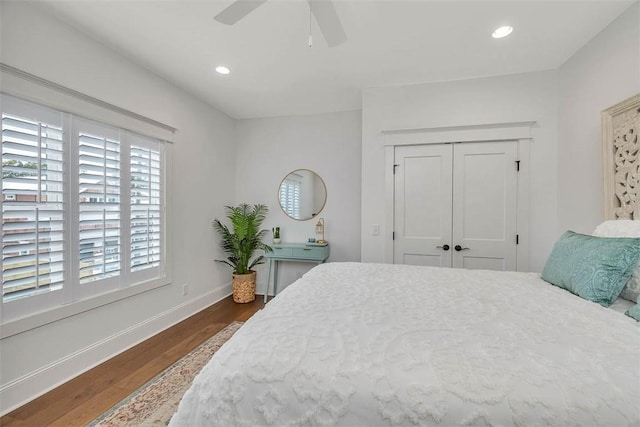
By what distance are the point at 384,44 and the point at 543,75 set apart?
1708 millimetres

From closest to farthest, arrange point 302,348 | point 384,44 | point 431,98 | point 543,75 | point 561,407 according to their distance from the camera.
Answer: point 561,407, point 302,348, point 384,44, point 543,75, point 431,98

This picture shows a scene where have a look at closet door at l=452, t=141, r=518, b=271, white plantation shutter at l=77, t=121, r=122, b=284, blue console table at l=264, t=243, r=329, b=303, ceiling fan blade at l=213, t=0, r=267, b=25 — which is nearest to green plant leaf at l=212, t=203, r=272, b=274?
blue console table at l=264, t=243, r=329, b=303

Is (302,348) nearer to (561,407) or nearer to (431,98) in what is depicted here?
(561,407)

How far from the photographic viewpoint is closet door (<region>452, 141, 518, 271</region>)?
2.78 metres

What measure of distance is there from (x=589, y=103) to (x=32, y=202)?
4.21 metres

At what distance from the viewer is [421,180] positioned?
2994 mm

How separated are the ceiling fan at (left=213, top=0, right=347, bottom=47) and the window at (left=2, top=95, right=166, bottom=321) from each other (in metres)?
1.49

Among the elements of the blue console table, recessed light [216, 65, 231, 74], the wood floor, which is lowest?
the wood floor

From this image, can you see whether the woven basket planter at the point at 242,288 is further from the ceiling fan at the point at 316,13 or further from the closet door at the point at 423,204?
the ceiling fan at the point at 316,13

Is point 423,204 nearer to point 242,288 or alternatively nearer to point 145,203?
point 242,288

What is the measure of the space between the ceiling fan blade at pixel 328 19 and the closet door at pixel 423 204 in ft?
5.17

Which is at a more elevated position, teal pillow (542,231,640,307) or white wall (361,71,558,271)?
white wall (361,71,558,271)

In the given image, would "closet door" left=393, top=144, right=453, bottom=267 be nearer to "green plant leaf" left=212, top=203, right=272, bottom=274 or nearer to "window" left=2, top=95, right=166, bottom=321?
"green plant leaf" left=212, top=203, right=272, bottom=274

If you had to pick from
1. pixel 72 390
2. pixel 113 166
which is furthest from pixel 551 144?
pixel 72 390
